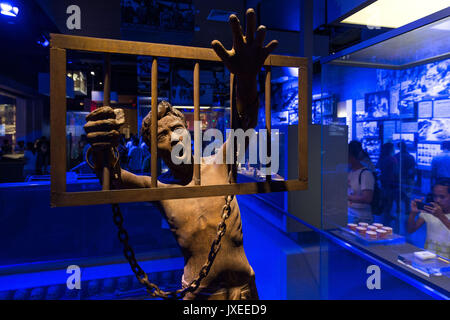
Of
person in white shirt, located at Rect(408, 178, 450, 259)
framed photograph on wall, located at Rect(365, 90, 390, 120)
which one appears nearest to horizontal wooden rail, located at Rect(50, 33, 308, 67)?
person in white shirt, located at Rect(408, 178, 450, 259)

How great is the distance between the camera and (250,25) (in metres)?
0.77

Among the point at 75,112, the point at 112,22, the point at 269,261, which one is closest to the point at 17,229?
the point at 75,112

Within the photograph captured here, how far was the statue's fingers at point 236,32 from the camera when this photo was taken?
743 mm

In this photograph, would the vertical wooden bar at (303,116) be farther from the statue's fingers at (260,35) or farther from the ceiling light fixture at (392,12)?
the ceiling light fixture at (392,12)

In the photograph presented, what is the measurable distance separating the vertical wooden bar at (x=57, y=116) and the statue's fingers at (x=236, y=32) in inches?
18.0

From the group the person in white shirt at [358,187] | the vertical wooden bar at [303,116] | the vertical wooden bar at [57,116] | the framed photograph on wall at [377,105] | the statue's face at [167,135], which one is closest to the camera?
the vertical wooden bar at [57,116]

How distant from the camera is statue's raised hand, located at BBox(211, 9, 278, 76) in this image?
778 mm

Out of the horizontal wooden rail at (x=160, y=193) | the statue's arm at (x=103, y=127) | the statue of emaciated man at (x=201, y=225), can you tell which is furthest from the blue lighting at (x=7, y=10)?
the horizontal wooden rail at (x=160, y=193)

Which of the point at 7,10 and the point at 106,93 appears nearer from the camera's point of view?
the point at 106,93

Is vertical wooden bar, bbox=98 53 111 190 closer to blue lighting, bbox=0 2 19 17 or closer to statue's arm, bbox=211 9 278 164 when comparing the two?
statue's arm, bbox=211 9 278 164

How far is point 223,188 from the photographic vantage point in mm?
908

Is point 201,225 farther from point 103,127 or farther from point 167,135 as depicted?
point 103,127

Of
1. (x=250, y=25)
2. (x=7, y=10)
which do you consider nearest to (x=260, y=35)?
(x=250, y=25)

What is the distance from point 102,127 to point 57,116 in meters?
0.11
